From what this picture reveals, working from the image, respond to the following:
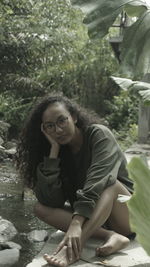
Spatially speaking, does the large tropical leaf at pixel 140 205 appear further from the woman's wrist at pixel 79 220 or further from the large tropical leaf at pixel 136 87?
the woman's wrist at pixel 79 220

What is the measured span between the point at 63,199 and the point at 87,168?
23 cm

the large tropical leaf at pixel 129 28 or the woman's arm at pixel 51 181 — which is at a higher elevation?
the large tropical leaf at pixel 129 28

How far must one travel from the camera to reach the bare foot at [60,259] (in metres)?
2.33

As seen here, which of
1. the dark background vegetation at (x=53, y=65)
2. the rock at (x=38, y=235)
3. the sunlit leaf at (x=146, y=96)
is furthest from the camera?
the dark background vegetation at (x=53, y=65)

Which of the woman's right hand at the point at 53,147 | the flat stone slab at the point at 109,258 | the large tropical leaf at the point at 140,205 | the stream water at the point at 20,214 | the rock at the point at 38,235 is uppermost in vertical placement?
the large tropical leaf at the point at 140,205

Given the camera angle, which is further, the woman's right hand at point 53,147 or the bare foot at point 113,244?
the woman's right hand at point 53,147

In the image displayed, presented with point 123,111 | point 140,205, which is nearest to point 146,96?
point 140,205

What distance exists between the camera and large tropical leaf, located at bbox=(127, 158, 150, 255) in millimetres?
829

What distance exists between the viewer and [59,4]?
958 centimetres

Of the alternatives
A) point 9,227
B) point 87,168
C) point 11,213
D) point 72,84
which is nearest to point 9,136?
point 72,84

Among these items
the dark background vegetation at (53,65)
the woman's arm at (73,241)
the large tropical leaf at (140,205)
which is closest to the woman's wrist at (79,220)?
the woman's arm at (73,241)

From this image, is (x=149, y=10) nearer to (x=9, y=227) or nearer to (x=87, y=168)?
(x=87, y=168)

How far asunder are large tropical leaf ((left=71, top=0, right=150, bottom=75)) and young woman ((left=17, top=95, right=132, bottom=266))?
2.48 ft

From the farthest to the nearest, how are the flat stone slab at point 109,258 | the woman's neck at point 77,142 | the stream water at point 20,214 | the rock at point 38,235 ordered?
the rock at point 38,235, the stream water at point 20,214, the woman's neck at point 77,142, the flat stone slab at point 109,258
